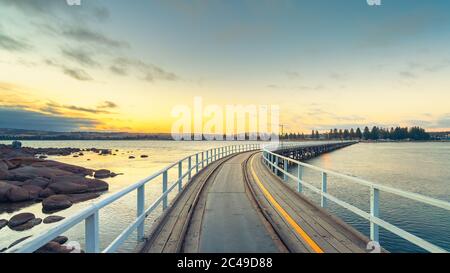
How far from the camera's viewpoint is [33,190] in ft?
78.0

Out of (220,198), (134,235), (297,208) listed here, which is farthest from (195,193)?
(134,235)

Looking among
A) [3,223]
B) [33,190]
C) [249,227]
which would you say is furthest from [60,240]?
[33,190]

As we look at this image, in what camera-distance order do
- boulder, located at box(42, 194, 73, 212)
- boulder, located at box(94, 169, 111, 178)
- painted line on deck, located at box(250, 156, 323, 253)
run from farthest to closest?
boulder, located at box(94, 169, 111, 178)
boulder, located at box(42, 194, 73, 212)
painted line on deck, located at box(250, 156, 323, 253)

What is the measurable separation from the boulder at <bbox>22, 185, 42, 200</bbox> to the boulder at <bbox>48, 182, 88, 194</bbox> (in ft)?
4.41

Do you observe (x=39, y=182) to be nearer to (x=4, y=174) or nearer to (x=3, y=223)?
(x=4, y=174)

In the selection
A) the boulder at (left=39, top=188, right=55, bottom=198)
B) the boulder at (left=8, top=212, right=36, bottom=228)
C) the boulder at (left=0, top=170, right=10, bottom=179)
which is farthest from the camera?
the boulder at (left=0, top=170, right=10, bottom=179)

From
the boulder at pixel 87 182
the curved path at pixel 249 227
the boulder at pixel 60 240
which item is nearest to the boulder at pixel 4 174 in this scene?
the boulder at pixel 87 182

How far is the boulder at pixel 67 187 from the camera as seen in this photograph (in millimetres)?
25184

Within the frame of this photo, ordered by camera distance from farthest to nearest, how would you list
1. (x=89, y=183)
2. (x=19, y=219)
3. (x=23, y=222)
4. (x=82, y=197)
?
(x=89, y=183)
(x=82, y=197)
(x=19, y=219)
(x=23, y=222)


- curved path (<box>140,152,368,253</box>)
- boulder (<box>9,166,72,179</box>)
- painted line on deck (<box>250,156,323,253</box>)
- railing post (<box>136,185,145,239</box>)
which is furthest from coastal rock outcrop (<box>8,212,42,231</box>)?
railing post (<box>136,185,145,239</box>)

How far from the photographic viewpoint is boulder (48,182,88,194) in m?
25.2

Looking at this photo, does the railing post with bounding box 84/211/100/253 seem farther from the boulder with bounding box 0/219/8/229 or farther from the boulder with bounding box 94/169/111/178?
the boulder with bounding box 94/169/111/178

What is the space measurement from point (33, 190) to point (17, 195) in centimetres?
129
